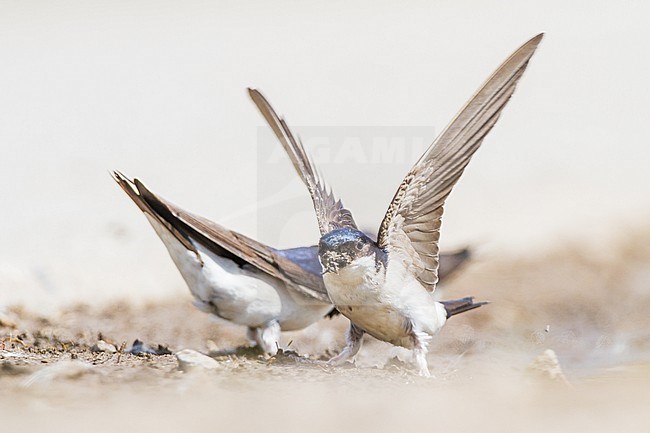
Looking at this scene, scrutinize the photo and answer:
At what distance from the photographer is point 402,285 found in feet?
17.1

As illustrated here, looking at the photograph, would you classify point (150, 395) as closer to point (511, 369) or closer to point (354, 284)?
point (354, 284)

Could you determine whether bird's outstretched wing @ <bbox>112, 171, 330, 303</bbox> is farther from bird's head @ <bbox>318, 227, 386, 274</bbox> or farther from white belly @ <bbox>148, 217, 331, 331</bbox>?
bird's head @ <bbox>318, 227, 386, 274</bbox>

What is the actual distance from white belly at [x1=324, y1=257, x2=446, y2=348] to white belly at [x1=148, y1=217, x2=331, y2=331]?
2.79 feet

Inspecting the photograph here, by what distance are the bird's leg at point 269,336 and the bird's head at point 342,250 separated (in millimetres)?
1181

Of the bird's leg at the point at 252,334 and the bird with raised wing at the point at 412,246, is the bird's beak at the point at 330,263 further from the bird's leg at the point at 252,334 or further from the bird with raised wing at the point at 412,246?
the bird's leg at the point at 252,334

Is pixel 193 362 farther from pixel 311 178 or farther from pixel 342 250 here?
pixel 311 178

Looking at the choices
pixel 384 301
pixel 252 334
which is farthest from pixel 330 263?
pixel 252 334

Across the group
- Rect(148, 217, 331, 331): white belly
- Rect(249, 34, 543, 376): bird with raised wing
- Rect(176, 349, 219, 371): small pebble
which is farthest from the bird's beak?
Rect(148, 217, 331, 331): white belly

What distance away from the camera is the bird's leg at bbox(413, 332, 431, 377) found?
208 inches

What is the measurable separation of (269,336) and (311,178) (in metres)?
1.13

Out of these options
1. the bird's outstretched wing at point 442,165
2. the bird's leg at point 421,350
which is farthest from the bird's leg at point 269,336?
the bird's outstretched wing at point 442,165

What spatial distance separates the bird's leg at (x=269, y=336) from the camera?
6070mm

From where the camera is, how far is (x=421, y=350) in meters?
5.32

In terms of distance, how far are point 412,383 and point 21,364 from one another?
218 centimetres
